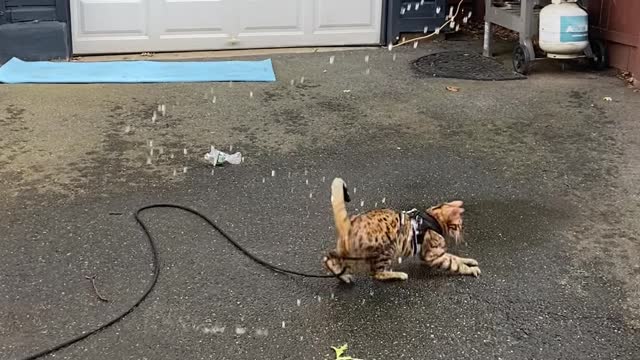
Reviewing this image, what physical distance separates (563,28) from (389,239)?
3.25 meters

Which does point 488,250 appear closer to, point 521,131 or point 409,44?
point 521,131

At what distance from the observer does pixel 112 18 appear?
234 inches

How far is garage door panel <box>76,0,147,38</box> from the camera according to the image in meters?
5.88

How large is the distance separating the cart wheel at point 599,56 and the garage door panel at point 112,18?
3516 mm

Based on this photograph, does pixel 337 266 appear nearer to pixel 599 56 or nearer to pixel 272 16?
pixel 599 56

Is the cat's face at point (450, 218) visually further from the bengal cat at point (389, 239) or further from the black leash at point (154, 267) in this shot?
the black leash at point (154, 267)

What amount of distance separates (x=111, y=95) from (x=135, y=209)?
1931mm

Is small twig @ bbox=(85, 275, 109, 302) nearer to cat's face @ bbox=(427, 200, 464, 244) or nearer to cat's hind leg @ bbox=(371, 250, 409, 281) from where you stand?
cat's hind leg @ bbox=(371, 250, 409, 281)

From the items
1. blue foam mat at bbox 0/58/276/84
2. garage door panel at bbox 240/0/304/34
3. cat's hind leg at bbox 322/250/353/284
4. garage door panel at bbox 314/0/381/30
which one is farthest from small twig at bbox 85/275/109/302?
garage door panel at bbox 314/0/381/30

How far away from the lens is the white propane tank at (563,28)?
16.4 feet

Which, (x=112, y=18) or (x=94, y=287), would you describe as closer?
(x=94, y=287)

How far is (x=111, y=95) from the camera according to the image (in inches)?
186

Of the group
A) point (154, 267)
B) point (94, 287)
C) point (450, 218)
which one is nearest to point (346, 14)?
point (450, 218)

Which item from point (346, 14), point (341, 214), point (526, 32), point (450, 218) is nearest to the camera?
point (341, 214)
